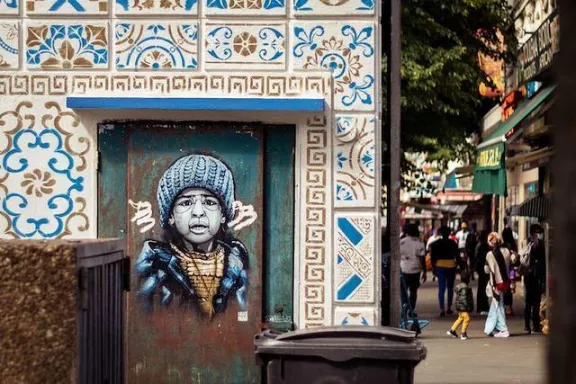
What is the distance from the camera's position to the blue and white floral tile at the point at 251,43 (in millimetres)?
11664

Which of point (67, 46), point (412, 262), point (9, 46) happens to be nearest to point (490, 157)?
point (412, 262)

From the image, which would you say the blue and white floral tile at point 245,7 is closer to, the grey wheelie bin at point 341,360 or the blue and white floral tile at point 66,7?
the blue and white floral tile at point 66,7

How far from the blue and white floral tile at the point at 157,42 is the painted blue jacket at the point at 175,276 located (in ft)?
5.44

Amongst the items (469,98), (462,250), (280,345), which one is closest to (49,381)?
(280,345)

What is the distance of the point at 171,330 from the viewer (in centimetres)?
1188

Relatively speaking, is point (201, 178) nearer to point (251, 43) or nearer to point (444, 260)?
point (251, 43)

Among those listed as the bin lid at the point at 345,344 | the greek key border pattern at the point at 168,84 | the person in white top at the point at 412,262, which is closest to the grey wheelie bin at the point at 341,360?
the bin lid at the point at 345,344

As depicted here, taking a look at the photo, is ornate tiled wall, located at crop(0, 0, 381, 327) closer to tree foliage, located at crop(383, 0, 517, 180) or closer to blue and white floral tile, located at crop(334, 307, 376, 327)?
blue and white floral tile, located at crop(334, 307, 376, 327)

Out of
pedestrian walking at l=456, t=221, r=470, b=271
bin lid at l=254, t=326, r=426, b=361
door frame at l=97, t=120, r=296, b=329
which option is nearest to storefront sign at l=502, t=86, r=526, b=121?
pedestrian walking at l=456, t=221, r=470, b=271

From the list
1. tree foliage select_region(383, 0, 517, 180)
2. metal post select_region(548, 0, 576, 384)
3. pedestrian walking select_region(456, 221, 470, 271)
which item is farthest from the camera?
pedestrian walking select_region(456, 221, 470, 271)

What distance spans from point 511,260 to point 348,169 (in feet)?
42.2

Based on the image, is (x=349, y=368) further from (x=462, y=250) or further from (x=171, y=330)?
(x=462, y=250)

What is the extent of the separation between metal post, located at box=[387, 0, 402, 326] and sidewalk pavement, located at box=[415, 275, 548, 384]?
1.49m

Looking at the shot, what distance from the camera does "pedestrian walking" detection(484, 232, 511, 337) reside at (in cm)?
2143
